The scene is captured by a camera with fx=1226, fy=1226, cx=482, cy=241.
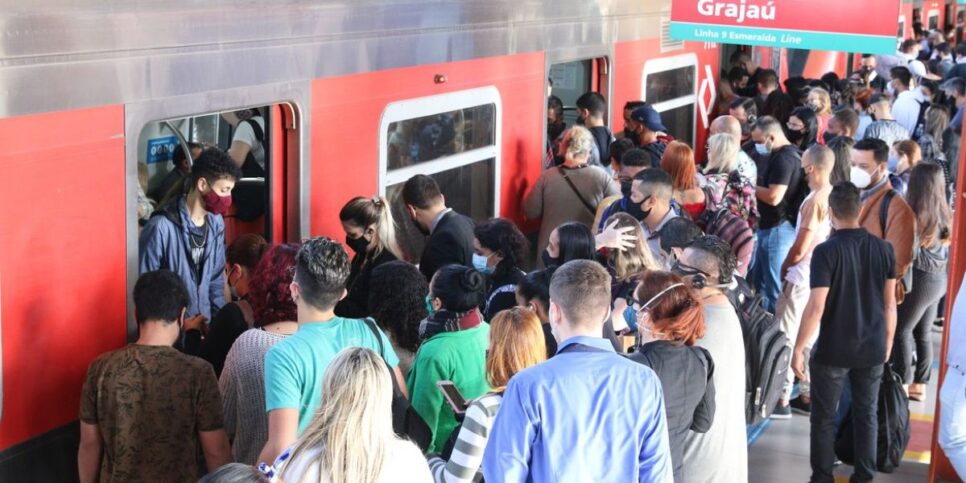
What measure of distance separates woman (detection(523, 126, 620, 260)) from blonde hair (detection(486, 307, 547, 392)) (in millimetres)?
3292

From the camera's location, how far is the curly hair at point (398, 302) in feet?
13.6

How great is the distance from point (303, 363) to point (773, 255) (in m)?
4.66

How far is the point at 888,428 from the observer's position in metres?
5.73

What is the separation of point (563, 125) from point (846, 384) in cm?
331

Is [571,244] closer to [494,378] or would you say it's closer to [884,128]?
[494,378]

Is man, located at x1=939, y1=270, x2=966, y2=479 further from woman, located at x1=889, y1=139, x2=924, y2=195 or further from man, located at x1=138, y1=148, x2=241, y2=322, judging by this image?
woman, located at x1=889, y1=139, x2=924, y2=195

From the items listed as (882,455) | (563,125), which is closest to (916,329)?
(882,455)

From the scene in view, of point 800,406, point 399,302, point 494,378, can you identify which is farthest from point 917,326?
point 494,378

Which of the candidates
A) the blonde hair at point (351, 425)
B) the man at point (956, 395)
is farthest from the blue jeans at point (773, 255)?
the blonde hair at point (351, 425)

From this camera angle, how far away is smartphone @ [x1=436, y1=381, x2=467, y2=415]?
365 cm

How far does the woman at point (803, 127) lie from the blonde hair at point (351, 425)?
20.8ft

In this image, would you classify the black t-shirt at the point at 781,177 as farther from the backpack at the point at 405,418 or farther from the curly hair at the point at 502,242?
the backpack at the point at 405,418

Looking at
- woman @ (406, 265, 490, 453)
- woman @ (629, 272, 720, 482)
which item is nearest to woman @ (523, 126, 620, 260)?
woman @ (406, 265, 490, 453)

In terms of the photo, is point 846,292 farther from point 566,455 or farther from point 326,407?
point 326,407
